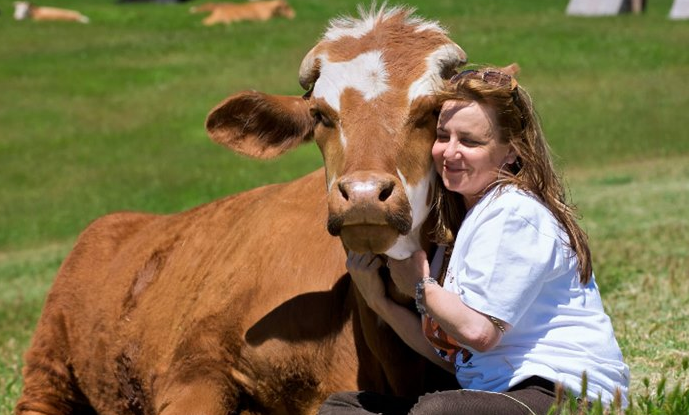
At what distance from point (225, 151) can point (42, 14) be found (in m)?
18.4

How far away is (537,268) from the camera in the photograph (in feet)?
14.4

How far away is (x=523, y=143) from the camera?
4.72 meters

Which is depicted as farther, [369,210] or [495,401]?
[495,401]

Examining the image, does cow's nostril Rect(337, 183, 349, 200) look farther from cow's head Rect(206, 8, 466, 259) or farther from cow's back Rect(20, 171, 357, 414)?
cow's back Rect(20, 171, 357, 414)

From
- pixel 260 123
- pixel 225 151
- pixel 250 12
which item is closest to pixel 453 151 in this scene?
pixel 260 123

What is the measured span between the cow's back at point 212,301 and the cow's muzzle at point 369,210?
1133 millimetres

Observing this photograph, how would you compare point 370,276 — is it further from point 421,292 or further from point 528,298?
point 528,298

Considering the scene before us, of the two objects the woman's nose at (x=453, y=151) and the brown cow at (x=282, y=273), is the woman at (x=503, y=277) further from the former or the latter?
the brown cow at (x=282, y=273)

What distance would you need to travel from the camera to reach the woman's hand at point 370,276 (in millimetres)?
4934

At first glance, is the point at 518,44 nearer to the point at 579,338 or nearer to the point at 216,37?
the point at 216,37

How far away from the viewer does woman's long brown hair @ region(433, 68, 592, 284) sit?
4.62m

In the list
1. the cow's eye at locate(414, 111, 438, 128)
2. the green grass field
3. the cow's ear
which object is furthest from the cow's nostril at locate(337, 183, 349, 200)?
the green grass field

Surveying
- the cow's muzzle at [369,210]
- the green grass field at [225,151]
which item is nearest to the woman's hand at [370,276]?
the cow's muzzle at [369,210]

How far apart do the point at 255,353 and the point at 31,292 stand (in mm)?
8602
